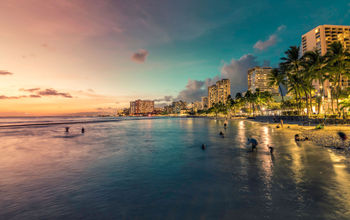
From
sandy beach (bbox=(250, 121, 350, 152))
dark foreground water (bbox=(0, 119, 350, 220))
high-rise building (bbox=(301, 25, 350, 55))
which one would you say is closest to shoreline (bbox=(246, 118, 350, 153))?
sandy beach (bbox=(250, 121, 350, 152))

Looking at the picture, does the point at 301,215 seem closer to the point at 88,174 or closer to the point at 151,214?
the point at 151,214

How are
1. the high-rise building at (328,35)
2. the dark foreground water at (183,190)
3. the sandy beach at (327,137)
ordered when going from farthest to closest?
the high-rise building at (328,35), the sandy beach at (327,137), the dark foreground water at (183,190)

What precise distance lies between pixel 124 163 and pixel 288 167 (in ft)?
40.8

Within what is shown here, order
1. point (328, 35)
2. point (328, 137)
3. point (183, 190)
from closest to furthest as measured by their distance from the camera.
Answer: point (183, 190), point (328, 137), point (328, 35)

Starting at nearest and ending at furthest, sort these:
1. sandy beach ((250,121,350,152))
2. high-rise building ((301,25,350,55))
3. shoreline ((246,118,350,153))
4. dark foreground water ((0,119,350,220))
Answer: dark foreground water ((0,119,350,220)) → shoreline ((246,118,350,153)) → sandy beach ((250,121,350,152)) → high-rise building ((301,25,350,55))

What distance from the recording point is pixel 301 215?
6.12m

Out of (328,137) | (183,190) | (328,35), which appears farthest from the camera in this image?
(328,35)

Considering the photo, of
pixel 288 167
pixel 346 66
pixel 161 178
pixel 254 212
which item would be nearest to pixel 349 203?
pixel 254 212

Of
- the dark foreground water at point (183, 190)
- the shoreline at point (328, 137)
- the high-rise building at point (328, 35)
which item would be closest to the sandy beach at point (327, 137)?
the shoreline at point (328, 137)

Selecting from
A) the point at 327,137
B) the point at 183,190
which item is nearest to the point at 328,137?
the point at 327,137

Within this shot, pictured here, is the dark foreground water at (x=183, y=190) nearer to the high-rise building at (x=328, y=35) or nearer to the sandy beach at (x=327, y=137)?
the sandy beach at (x=327, y=137)

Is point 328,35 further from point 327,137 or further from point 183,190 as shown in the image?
point 183,190

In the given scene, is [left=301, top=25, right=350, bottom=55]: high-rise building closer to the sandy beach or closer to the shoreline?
the shoreline

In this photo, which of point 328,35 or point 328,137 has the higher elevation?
point 328,35
